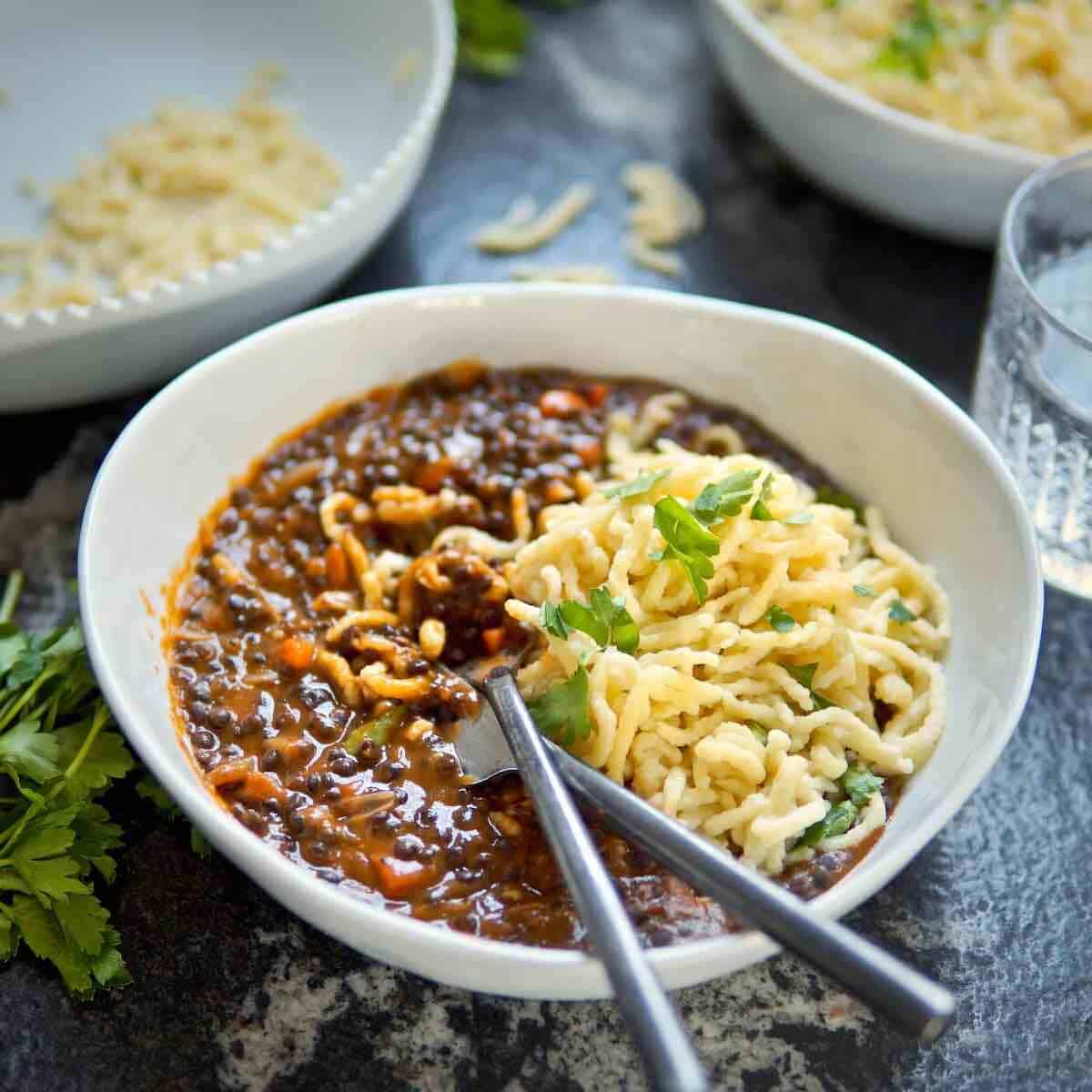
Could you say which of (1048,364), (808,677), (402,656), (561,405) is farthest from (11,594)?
(1048,364)

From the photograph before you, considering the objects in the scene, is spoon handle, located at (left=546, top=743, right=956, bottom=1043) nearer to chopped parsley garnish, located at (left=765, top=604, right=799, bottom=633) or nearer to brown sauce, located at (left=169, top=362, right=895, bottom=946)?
brown sauce, located at (left=169, top=362, right=895, bottom=946)

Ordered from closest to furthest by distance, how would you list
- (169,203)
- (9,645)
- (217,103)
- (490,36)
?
1. (9,645)
2. (169,203)
3. (217,103)
4. (490,36)

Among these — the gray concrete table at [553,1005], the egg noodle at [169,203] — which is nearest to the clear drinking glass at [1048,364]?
the gray concrete table at [553,1005]

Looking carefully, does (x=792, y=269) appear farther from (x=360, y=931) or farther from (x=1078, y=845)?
(x=360, y=931)

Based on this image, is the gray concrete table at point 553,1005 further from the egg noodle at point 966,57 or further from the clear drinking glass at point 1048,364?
the egg noodle at point 966,57

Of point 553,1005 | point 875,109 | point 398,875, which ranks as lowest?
point 553,1005

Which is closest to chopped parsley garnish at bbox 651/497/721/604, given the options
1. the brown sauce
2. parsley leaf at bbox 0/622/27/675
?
the brown sauce

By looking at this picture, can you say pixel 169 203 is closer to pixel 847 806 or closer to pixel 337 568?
pixel 337 568
